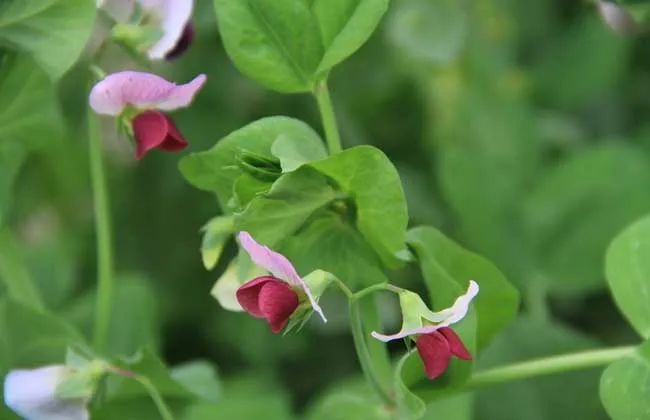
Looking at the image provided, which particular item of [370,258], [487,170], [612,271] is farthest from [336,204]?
[487,170]

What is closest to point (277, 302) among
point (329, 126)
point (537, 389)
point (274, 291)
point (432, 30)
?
point (274, 291)

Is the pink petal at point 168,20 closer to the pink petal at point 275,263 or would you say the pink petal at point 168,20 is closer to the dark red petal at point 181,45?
the dark red petal at point 181,45

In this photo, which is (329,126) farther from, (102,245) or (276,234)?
(102,245)

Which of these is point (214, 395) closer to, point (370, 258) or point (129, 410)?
point (129, 410)

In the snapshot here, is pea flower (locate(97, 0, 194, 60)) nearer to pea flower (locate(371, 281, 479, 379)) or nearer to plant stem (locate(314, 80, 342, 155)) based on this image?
plant stem (locate(314, 80, 342, 155))

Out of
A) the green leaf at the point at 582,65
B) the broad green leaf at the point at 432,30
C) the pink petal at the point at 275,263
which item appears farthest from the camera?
the green leaf at the point at 582,65

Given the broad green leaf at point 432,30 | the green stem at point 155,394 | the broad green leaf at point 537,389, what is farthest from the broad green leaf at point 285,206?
Result: the broad green leaf at point 432,30
